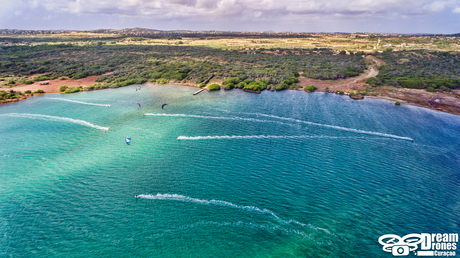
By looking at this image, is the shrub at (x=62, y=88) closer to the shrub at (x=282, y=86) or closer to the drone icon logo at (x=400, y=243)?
the shrub at (x=282, y=86)

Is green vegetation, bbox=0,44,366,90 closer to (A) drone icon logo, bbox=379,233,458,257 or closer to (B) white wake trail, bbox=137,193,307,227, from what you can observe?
(B) white wake trail, bbox=137,193,307,227

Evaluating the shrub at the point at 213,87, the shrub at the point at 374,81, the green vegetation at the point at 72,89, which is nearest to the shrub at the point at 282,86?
the shrub at the point at 213,87

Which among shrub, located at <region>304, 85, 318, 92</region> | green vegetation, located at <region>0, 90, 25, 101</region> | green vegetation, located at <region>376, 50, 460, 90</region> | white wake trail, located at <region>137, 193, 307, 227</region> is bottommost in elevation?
white wake trail, located at <region>137, 193, 307, 227</region>

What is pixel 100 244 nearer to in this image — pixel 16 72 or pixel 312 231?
pixel 312 231

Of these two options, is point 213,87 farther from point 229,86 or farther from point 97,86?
point 97,86

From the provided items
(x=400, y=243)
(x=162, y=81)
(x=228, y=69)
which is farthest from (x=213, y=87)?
(x=400, y=243)

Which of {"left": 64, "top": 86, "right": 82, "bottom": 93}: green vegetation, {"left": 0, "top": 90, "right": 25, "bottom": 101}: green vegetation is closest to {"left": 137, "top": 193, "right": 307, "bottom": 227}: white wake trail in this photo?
{"left": 64, "top": 86, "right": 82, "bottom": 93}: green vegetation
